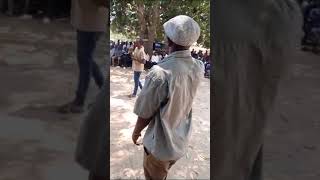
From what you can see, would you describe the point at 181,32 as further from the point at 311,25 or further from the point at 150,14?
the point at 150,14

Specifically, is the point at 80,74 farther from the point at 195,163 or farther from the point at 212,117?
the point at 195,163

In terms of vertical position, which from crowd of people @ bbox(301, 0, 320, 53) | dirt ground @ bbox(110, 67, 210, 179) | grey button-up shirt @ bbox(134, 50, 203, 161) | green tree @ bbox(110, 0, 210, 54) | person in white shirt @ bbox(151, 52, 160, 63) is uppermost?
green tree @ bbox(110, 0, 210, 54)

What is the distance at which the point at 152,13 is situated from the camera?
2.87 meters

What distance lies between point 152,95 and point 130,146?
132 centimetres

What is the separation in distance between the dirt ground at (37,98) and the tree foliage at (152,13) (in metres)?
0.87

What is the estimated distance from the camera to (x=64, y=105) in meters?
1.57

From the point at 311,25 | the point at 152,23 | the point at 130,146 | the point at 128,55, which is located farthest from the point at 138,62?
the point at 311,25

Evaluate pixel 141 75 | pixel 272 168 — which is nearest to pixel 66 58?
pixel 272 168

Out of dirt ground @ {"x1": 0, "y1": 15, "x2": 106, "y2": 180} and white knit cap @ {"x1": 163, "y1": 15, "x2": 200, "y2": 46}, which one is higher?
white knit cap @ {"x1": 163, "y1": 15, "x2": 200, "y2": 46}

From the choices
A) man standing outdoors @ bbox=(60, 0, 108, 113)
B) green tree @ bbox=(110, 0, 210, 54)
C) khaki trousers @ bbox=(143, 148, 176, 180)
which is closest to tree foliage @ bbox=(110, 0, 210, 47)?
green tree @ bbox=(110, 0, 210, 54)

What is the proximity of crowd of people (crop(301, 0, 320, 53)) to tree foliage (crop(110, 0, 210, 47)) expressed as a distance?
909 millimetres

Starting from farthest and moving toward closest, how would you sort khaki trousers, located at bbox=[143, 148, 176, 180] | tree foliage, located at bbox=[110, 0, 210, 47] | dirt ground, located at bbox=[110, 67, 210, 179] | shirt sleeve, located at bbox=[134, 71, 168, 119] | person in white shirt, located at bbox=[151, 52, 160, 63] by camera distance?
dirt ground, located at bbox=[110, 67, 210, 179] < person in white shirt, located at bbox=[151, 52, 160, 63] < tree foliage, located at bbox=[110, 0, 210, 47] < khaki trousers, located at bbox=[143, 148, 176, 180] < shirt sleeve, located at bbox=[134, 71, 168, 119]

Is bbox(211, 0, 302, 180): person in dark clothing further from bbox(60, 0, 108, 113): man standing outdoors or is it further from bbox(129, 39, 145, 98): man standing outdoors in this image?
bbox(129, 39, 145, 98): man standing outdoors

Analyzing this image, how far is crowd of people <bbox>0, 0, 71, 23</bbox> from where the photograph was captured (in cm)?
152
